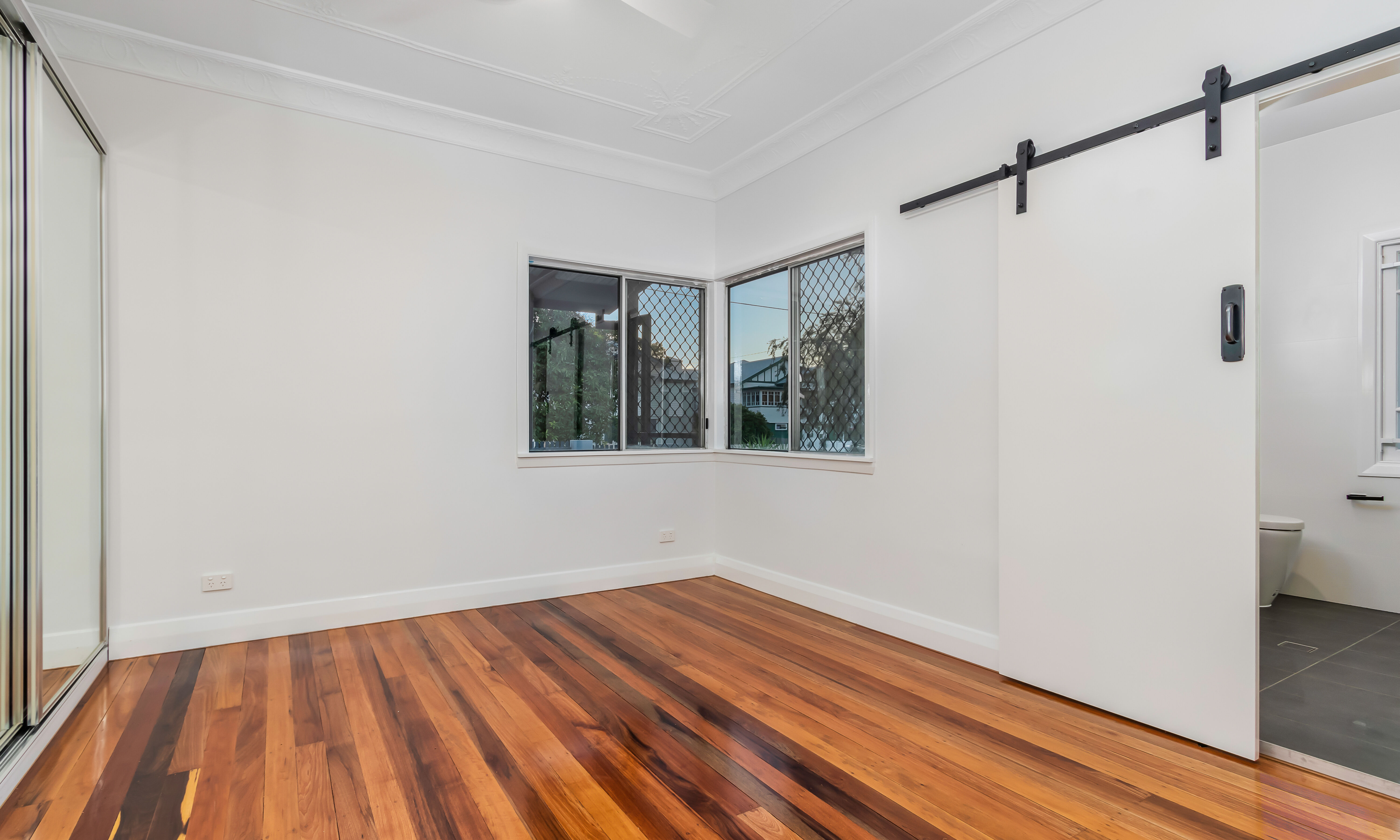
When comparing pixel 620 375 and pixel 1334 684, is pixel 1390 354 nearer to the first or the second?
pixel 1334 684

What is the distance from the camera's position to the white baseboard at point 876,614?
282 centimetres

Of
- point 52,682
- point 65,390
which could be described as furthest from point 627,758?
point 65,390

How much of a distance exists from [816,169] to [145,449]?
363 cm

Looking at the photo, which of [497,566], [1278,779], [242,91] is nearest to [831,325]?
[497,566]

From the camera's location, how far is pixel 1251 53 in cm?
203

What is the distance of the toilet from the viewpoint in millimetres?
3664

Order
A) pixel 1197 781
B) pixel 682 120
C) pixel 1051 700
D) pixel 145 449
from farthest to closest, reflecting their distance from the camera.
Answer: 1. pixel 682 120
2. pixel 145 449
3. pixel 1051 700
4. pixel 1197 781

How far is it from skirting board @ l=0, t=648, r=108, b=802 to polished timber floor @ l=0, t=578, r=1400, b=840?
4 centimetres

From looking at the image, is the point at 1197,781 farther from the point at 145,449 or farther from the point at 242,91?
the point at 242,91

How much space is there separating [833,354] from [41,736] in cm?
354

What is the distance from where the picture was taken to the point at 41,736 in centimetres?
203

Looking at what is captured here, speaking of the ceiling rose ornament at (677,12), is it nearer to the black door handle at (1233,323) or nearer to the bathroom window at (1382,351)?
the black door handle at (1233,323)

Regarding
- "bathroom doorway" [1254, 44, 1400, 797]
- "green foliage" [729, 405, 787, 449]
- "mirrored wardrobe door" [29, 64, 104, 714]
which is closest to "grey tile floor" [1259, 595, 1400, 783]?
"bathroom doorway" [1254, 44, 1400, 797]

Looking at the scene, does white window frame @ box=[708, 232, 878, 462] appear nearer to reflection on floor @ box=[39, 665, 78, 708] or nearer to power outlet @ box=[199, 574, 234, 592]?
power outlet @ box=[199, 574, 234, 592]
